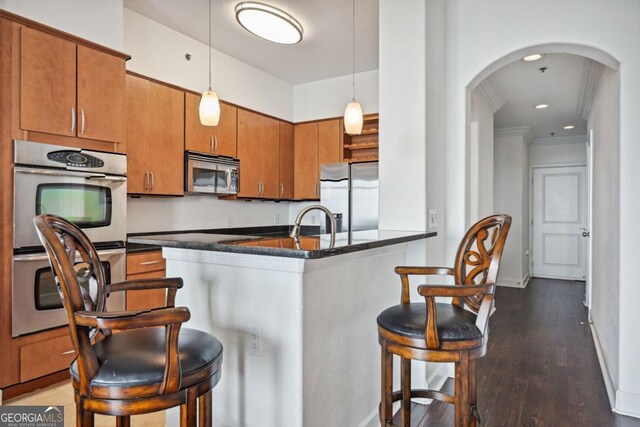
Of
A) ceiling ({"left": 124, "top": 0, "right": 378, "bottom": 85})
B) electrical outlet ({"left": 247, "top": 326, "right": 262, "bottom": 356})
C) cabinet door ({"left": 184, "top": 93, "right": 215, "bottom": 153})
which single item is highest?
ceiling ({"left": 124, "top": 0, "right": 378, "bottom": 85})

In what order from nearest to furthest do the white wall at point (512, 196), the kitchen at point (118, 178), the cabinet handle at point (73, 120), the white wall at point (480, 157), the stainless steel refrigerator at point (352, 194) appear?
the kitchen at point (118, 178) → the cabinet handle at point (73, 120) → the white wall at point (480, 157) → the stainless steel refrigerator at point (352, 194) → the white wall at point (512, 196)

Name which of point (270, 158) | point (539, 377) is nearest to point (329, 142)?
point (270, 158)

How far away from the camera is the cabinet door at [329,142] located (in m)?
4.99

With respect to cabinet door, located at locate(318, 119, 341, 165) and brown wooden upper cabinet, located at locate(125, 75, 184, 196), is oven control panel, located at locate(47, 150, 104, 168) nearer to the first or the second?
brown wooden upper cabinet, located at locate(125, 75, 184, 196)

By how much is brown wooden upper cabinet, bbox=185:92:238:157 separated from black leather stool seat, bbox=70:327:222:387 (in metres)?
2.84

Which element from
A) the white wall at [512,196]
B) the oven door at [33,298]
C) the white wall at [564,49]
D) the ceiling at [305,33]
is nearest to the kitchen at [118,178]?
the oven door at [33,298]

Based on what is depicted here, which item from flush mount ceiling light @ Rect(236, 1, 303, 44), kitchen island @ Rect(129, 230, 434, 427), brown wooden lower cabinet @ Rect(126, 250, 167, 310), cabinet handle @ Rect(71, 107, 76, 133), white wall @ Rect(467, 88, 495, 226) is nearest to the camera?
kitchen island @ Rect(129, 230, 434, 427)

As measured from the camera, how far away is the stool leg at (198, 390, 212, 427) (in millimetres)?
1304

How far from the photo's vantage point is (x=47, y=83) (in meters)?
2.63

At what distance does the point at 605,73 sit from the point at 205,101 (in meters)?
3.15

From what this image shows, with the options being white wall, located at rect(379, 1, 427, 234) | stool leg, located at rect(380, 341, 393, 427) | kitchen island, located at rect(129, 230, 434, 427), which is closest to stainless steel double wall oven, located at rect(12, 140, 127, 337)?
kitchen island, located at rect(129, 230, 434, 427)

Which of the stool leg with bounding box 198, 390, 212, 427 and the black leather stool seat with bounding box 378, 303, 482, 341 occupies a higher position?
the black leather stool seat with bounding box 378, 303, 482, 341

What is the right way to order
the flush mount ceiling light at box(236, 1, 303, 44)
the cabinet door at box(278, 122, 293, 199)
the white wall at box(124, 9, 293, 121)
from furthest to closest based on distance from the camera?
the cabinet door at box(278, 122, 293, 199)
the white wall at box(124, 9, 293, 121)
the flush mount ceiling light at box(236, 1, 303, 44)

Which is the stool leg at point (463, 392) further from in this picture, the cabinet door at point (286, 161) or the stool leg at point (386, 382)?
the cabinet door at point (286, 161)
